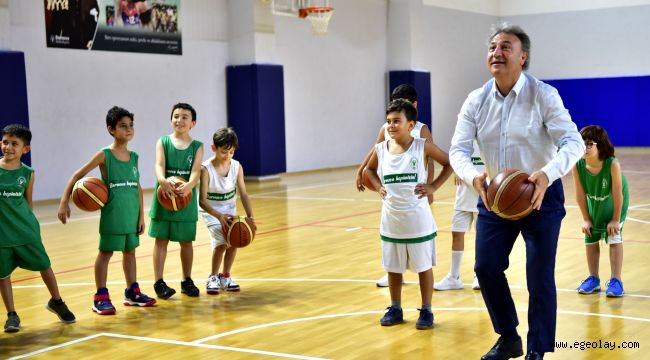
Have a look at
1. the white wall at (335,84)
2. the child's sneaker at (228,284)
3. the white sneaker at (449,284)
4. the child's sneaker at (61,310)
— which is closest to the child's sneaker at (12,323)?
the child's sneaker at (61,310)

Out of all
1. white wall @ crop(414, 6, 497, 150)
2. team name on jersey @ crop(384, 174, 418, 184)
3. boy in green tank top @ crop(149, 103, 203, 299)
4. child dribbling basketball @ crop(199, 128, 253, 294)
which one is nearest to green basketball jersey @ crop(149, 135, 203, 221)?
boy in green tank top @ crop(149, 103, 203, 299)

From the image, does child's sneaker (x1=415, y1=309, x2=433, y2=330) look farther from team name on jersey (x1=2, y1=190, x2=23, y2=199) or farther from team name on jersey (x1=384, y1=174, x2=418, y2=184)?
team name on jersey (x1=2, y1=190, x2=23, y2=199)

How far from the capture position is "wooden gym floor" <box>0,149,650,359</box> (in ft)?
14.5

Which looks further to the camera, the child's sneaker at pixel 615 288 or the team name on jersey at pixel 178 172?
the team name on jersey at pixel 178 172

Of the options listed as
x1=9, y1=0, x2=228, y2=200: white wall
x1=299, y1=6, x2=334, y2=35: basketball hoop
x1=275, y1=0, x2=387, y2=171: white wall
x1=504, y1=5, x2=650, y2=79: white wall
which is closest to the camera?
x1=9, y1=0, x2=228, y2=200: white wall

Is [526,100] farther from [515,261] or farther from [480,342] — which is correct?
[515,261]

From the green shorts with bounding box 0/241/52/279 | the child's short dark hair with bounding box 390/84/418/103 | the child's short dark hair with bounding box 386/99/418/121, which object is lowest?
the green shorts with bounding box 0/241/52/279

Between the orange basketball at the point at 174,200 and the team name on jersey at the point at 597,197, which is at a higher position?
the orange basketball at the point at 174,200

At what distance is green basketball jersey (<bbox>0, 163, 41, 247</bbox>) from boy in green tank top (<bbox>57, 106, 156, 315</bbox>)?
36 centimetres

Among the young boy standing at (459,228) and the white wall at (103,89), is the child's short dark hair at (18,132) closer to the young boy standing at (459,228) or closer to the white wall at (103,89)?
the young boy standing at (459,228)

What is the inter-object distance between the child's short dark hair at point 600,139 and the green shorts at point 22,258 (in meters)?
3.67

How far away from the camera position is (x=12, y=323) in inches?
196

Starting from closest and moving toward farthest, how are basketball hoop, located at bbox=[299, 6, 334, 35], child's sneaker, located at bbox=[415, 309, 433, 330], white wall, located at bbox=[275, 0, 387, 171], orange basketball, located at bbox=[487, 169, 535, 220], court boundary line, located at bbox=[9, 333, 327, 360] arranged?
orange basketball, located at bbox=[487, 169, 535, 220]
court boundary line, located at bbox=[9, 333, 327, 360]
child's sneaker, located at bbox=[415, 309, 433, 330]
basketball hoop, located at bbox=[299, 6, 334, 35]
white wall, located at bbox=[275, 0, 387, 171]

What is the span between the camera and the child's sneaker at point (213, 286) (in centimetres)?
591
